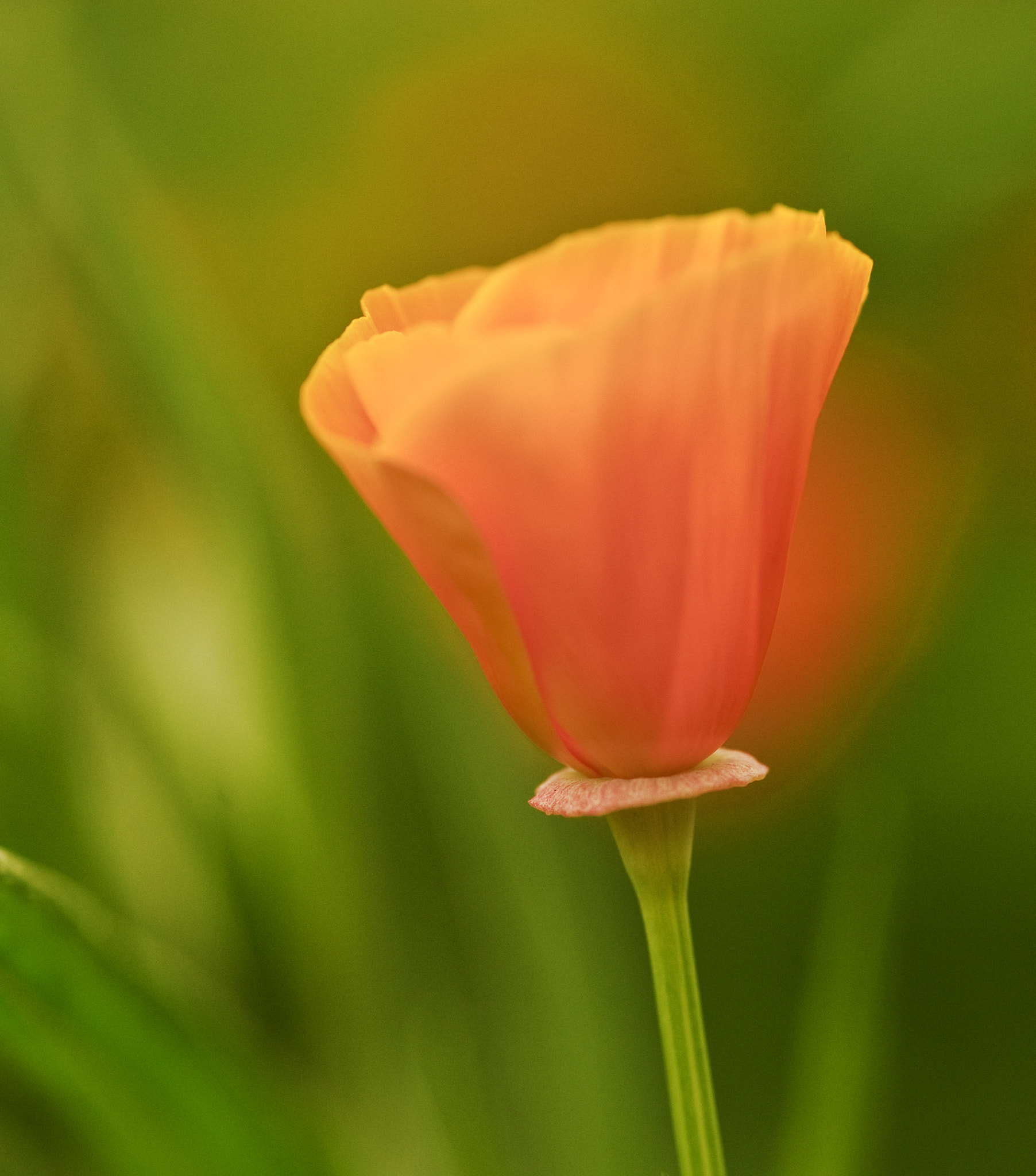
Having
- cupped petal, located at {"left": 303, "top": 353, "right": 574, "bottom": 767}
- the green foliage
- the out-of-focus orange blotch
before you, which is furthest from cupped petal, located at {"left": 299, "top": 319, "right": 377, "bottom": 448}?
the out-of-focus orange blotch

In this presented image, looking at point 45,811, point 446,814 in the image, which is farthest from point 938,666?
point 45,811

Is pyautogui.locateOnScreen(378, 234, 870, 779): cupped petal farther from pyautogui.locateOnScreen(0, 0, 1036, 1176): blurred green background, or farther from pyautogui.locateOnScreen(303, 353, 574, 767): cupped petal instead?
pyautogui.locateOnScreen(0, 0, 1036, 1176): blurred green background

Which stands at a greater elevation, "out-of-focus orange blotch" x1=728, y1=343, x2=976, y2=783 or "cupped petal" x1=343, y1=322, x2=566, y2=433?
"cupped petal" x1=343, y1=322, x2=566, y2=433

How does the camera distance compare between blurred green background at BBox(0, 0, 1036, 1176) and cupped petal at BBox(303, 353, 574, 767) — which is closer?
cupped petal at BBox(303, 353, 574, 767)

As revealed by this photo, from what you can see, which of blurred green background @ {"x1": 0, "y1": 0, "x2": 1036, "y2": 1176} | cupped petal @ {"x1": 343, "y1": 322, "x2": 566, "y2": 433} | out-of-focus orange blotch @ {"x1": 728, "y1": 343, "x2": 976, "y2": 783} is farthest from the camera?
out-of-focus orange blotch @ {"x1": 728, "y1": 343, "x2": 976, "y2": 783}

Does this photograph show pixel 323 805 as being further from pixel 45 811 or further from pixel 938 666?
pixel 938 666

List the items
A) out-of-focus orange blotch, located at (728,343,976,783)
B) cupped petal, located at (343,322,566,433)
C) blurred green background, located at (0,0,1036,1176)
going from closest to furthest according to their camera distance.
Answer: cupped petal, located at (343,322,566,433)
blurred green background, located at (0,0,1036,1176)
out-of-focus orange blotch, located at (728,343,976,783)

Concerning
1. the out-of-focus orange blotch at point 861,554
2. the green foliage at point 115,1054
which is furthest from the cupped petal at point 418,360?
the out-of-focus orange blotch at point 861,554
